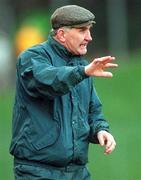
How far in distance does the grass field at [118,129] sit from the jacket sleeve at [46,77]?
11.9ft

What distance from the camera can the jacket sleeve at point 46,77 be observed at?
584 cm

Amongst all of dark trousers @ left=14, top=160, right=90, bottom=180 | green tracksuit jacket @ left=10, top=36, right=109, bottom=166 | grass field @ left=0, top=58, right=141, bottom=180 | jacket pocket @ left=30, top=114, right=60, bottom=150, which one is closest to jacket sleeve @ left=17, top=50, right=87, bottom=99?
green tracksuit jacket @ left=10, top=36, right=109, bottom=166

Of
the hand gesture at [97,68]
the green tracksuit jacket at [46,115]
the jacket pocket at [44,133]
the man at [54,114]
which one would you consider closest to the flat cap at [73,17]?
the man at [54,114]

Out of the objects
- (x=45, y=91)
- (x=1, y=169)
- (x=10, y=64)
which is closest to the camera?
(x=45, y=91)

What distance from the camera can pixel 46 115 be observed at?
6.16m

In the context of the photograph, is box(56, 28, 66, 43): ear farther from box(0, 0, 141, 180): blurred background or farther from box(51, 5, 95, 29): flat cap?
box(0, 0, 141, 180): blurred background

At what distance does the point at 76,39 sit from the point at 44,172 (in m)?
0.93

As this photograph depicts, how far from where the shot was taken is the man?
20.1 feet

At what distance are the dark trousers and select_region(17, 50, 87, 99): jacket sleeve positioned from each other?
20.0 inches

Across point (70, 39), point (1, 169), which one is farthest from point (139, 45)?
point (70, 39)

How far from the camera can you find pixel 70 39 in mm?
6238

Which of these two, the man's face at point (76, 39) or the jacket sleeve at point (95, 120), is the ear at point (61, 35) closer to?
Result: the man's face at point (76, 39)

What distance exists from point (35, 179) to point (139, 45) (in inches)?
286

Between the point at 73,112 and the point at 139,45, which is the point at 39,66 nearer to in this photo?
the point at 73,112
